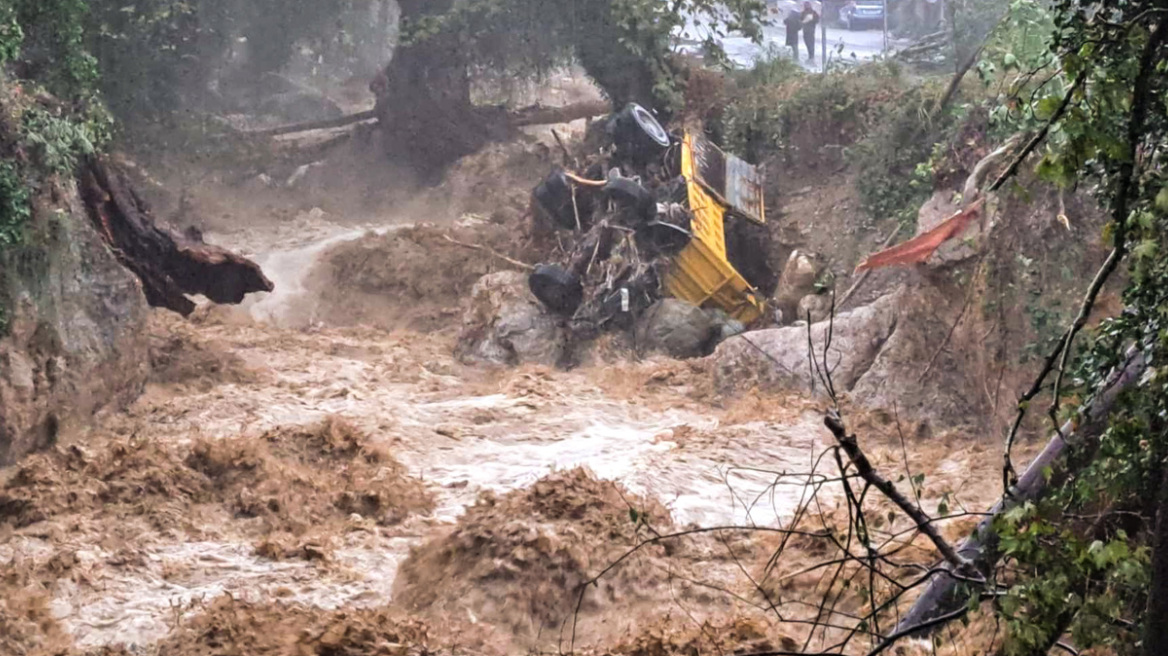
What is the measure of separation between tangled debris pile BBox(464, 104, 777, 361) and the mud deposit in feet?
3.05

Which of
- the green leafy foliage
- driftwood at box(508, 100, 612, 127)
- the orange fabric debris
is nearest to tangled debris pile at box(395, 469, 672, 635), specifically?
the orange fabric debris

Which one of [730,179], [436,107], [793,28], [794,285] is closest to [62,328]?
[794,285]

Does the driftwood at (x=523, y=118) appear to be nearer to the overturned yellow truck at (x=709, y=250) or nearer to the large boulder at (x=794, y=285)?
the overturned yellow truck at (x=709, y=250)

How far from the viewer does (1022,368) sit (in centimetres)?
996

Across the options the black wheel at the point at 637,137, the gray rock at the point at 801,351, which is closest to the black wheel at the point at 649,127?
the black wheel at the point at 637,137

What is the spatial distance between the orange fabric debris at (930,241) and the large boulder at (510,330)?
172 inches

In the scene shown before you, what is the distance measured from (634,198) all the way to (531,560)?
7265mm

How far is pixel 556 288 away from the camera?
13766 millimetres

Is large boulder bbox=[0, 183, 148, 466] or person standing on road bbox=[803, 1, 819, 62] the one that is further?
person standing on road bbox=[803, 1, 819, 62]

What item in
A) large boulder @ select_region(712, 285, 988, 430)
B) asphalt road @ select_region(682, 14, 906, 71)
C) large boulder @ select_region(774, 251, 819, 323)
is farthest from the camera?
asphalt road @ select_region(682, 14, 906, 71)

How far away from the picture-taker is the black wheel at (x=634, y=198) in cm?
1414

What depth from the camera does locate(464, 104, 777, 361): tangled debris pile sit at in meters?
13.6

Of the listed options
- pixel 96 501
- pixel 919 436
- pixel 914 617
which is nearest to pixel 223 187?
pixel 96 501

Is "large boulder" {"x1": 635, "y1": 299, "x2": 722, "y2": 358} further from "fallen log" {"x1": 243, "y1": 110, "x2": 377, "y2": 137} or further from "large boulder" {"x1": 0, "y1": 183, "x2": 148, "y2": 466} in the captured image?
"fallen log" {"x1": 243, "y1": 110, "x2": 377, "y2": 137}
